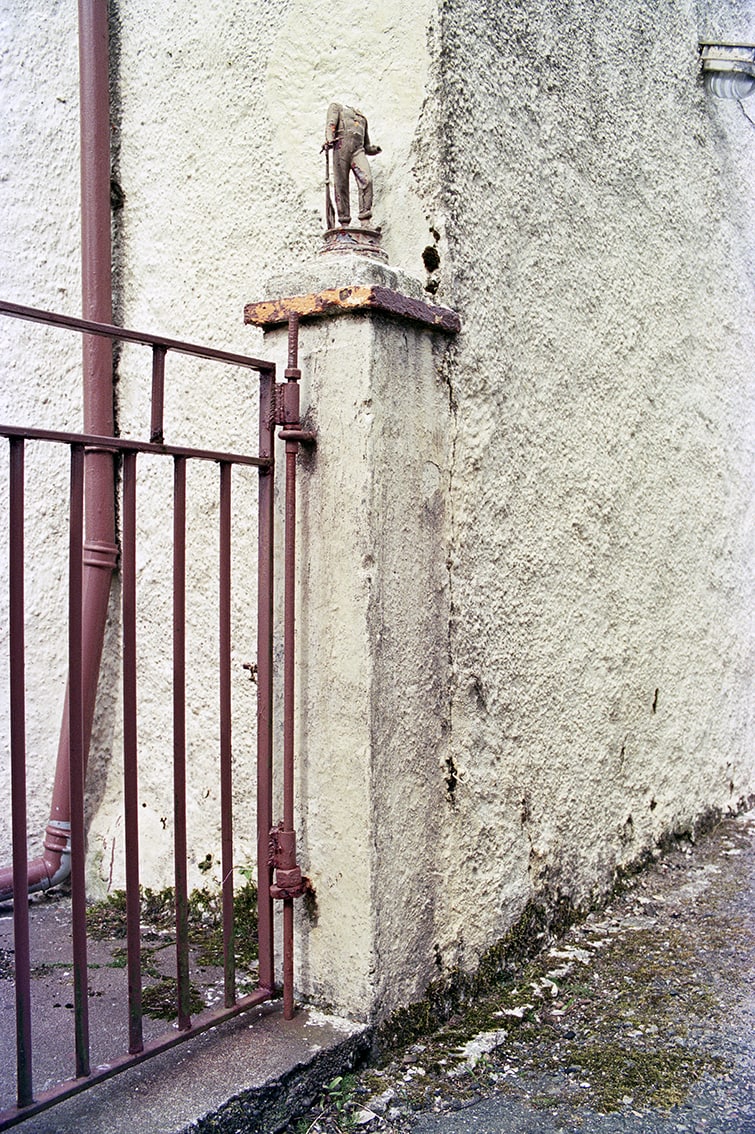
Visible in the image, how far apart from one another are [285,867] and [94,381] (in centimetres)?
151

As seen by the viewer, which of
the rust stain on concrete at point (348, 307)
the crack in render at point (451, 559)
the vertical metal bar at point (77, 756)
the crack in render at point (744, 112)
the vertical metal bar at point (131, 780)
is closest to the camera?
the vertical metal bar at point (77, 756)

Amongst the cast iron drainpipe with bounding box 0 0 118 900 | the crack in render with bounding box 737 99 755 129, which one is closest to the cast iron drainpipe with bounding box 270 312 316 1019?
the cast iron drainpipe with bounding box 0 0 118 900

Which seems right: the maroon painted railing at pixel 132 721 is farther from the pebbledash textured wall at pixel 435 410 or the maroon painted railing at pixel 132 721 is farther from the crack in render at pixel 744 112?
the crack in render at pixel 744 112

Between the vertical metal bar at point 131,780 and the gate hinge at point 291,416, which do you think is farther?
the gate hinge at point 291,416

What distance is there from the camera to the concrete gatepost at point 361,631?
2.24m

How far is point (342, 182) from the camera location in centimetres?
239

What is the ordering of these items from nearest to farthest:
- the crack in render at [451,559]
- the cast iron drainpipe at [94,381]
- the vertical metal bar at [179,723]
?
1. the vertical metal bar at [179,723]
2. the crack in render at [451,559]
3. the cast iron drainpipe at [94,381]

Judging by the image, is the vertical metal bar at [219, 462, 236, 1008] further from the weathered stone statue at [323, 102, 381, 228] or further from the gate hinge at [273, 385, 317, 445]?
the weathered stone statue at [323, 102, 381, 228]

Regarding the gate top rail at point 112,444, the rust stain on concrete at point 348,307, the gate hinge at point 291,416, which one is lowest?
the gate top rail at point 112,444

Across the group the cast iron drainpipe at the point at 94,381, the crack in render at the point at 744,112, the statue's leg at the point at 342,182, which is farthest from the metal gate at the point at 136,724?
the crack in render at the point at 744,112

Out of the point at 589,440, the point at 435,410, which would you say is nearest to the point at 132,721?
the point at 435,410

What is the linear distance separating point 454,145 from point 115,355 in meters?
1.20

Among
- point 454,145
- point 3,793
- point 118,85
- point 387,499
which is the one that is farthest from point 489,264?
point 3,793

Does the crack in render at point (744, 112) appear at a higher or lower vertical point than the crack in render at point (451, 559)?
higher
